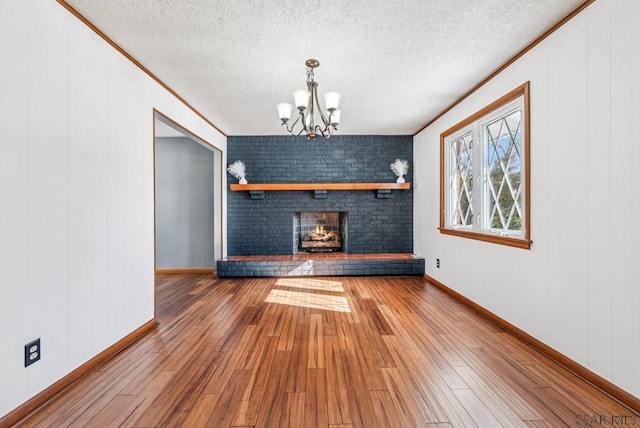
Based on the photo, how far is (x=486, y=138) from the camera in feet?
10.0

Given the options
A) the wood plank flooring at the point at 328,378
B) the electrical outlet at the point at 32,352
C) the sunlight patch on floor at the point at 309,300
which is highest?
the electrical outlet at the point at 32,352

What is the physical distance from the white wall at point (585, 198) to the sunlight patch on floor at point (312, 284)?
6.53 feet

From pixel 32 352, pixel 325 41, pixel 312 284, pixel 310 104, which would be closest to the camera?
pixel 32 352

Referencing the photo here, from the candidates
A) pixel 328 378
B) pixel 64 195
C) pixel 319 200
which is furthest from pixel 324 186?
pixel 64 195

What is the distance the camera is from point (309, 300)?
11.2 feet

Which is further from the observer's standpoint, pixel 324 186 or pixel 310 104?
pixel 324 186

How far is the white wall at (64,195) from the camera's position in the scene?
146 centimetres

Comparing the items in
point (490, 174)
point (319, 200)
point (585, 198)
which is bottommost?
point (585, 198)

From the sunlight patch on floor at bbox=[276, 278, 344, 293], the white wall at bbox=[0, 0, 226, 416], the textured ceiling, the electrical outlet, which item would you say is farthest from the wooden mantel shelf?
the electrical outlet

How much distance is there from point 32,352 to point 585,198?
3274 mm

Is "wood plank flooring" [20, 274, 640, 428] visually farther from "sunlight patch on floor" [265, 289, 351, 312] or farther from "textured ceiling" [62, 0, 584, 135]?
"textured ceiling" [62, 0, 584, 135]

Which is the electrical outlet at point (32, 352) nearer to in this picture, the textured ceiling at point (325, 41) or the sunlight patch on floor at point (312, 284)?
the textured ceiling at point (325, 41)

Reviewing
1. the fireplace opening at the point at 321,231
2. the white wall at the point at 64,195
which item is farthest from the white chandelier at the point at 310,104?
the fireplace opening at the point at 321,231

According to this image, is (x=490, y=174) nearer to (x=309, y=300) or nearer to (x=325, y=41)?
(x=325, y=41)
